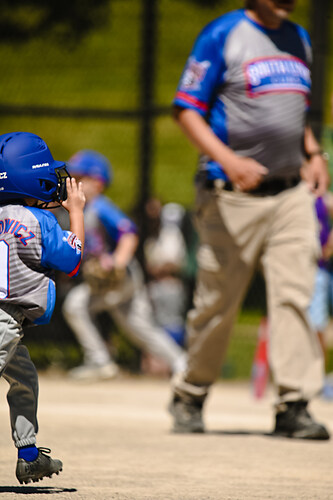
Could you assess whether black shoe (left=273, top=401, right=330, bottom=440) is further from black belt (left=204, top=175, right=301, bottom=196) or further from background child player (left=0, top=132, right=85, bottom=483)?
background child player (left=0, top=132, right=85, bottom=483)

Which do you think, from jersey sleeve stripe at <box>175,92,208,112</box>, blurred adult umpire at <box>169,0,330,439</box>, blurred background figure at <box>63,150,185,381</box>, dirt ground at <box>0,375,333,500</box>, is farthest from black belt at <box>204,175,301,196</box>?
blurred background figure at <box>63,150,185,381</box>

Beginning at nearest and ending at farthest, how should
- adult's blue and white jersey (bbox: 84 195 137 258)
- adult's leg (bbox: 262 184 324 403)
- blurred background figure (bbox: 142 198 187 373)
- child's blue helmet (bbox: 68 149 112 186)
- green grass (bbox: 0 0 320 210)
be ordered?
adult's leg (bbox: 262 184 324 403) < adult's blue and white jersey (bbox: 84 195 137 258) < child's blue helmet (bbox: 68 149 112 186) < blurred background figure (bbox: 142 198 187 373) < green grass (bbox: 0 0 320 210)

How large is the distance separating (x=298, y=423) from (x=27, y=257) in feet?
6.25

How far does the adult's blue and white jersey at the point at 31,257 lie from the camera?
352 cm

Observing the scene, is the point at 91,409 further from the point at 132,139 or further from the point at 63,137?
the point at 63,137

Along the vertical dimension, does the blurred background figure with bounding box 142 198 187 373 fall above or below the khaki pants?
below

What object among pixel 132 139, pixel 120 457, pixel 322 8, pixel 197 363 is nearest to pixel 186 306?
pixel 132 139

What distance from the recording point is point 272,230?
16.8 ft

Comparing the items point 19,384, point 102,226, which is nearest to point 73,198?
point 19,384

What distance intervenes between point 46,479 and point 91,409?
7.40ft

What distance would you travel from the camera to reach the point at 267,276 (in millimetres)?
5062

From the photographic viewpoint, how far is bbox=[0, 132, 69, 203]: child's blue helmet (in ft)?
11.7

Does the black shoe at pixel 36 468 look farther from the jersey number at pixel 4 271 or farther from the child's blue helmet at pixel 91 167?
the child's blue helmet at pixel 91 167

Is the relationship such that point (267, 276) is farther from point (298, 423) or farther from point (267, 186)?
point (298, 423)
